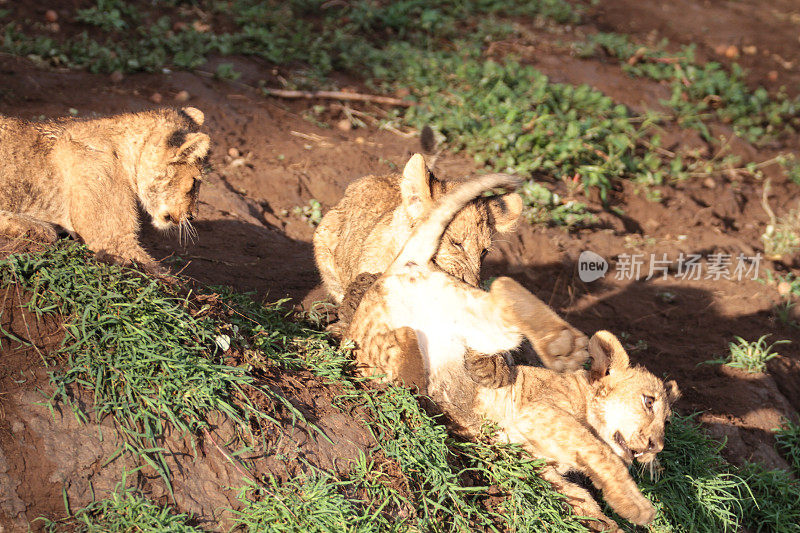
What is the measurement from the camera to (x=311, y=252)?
6.61 m

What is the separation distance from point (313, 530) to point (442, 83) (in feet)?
24.4

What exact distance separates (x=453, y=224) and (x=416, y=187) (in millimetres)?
332

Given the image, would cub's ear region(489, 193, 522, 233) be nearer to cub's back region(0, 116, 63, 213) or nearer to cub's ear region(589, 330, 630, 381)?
cub's ear region(589, 330, 630, 381)

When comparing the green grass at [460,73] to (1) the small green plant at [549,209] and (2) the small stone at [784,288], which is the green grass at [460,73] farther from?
(2) the small stone at [784,288]

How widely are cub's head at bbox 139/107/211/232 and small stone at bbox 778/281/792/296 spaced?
20.1 feet

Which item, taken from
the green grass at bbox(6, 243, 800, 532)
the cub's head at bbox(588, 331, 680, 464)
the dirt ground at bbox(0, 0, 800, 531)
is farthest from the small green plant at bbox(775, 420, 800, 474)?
the cub's head at bbox(588, 331, 680, 464)

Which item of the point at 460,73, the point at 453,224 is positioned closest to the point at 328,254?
the point at 453,224

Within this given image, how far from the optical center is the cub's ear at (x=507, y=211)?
194 inches

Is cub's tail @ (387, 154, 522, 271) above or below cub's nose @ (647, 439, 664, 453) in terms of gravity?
above

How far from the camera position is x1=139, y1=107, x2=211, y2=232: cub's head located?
456cm

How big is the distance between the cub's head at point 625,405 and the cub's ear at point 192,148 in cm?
279

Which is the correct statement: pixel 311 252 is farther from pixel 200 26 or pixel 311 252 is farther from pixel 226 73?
pixel 200 26

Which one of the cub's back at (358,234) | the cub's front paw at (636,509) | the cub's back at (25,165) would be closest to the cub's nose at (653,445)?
the cub's front paw at (636,509)

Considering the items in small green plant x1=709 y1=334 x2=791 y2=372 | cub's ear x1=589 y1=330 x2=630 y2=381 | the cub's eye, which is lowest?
small green plant x1=709 y1=334 x2=791 y2=372
